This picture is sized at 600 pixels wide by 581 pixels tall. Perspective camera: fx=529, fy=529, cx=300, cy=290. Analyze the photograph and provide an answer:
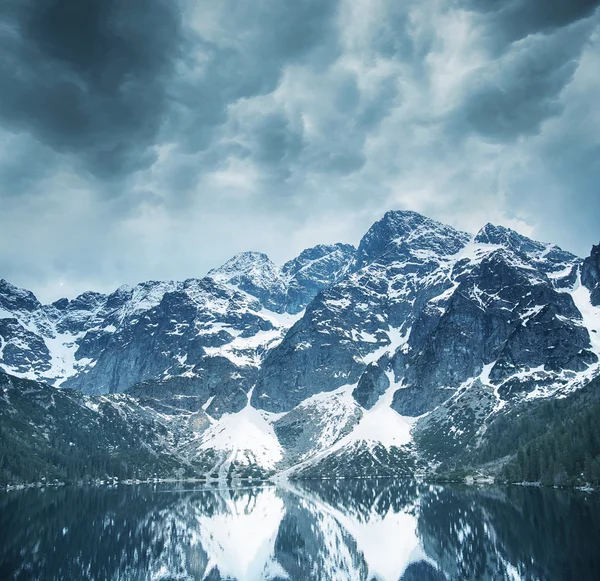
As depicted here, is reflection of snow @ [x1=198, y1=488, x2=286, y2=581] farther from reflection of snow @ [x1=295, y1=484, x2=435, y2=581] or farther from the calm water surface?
reflection of snow @ [x1=295, y1=484, x2=435, y2=581]

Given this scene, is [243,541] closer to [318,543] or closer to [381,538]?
[318,543]

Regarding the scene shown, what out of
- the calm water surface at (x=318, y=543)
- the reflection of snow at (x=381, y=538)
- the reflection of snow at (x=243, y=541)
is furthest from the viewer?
the reflection of snow at (x=243, y=541)

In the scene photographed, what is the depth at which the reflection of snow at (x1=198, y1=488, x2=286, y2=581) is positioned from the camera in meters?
69.7

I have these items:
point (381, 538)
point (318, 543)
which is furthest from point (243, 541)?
point (381, 538)

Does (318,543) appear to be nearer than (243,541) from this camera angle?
Yes

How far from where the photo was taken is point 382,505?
5728 inches

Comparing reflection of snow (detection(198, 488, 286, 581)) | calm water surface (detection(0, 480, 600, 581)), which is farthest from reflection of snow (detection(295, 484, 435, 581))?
reflection of snow (detection(198, 488, 286, 581))

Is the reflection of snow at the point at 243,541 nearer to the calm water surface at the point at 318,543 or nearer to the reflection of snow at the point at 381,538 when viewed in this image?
the calm water surface at the point at 318,543

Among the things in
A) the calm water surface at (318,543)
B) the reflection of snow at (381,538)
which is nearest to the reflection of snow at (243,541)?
the calm water surface at (318,543)

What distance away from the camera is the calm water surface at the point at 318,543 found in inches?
2372

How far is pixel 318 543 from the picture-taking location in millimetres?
85938

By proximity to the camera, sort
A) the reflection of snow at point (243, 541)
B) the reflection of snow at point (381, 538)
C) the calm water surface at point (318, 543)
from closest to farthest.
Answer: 1. the calm water surface at point (318, 543)
2. the reflection of snow at point (381, 538)
3. the reflection of snow at point (243, 541)

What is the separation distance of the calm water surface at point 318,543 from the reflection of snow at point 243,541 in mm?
232

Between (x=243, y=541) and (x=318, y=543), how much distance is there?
13944 millimetres
